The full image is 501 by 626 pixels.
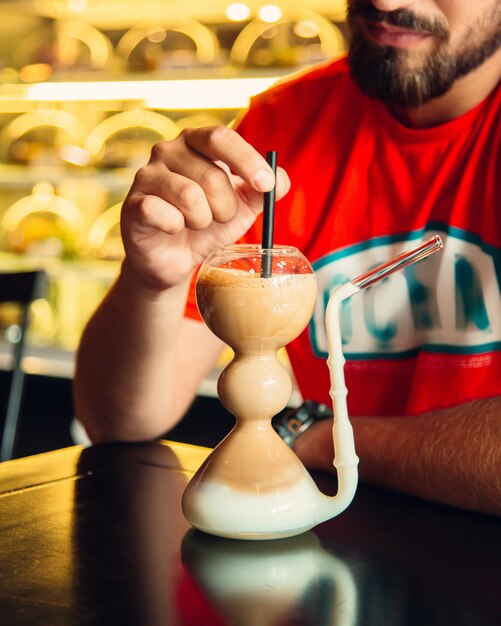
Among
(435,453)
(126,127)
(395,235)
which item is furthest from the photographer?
(126,127)

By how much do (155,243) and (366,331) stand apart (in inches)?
17.0

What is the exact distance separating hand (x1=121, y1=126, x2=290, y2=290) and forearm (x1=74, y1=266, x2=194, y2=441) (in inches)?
3.9

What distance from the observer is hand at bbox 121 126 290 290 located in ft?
2.67

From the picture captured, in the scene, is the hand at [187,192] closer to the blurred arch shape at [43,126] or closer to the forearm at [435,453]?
the forearm at [435,453]

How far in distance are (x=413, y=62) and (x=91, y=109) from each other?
2873 millimetres

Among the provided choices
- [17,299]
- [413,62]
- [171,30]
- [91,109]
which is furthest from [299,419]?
[91,109]

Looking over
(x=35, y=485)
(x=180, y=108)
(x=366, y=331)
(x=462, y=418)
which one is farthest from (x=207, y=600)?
(x=180, y=108)

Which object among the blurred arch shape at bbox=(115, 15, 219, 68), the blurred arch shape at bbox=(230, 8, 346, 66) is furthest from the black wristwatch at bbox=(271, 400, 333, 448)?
the blurred arch shape at bbox=(115, 15, 219, 68)

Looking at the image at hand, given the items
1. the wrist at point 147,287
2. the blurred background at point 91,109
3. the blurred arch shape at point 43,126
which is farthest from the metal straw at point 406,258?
the blurred arch shape at point 43,126

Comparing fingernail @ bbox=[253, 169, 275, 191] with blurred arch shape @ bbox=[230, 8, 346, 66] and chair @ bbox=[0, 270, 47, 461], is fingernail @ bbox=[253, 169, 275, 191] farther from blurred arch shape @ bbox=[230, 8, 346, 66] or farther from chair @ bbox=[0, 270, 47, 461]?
blurred arch shape @ bbox=[230, 8, 346, 66]

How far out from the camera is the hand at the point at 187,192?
81 cm

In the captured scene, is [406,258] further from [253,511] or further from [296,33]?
[296,33]

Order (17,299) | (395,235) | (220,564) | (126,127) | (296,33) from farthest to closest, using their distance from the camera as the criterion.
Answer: (126,127) → (296,33) → (17,299) → (395,235) → (220,564)

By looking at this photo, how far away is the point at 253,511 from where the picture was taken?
0.69 metres
